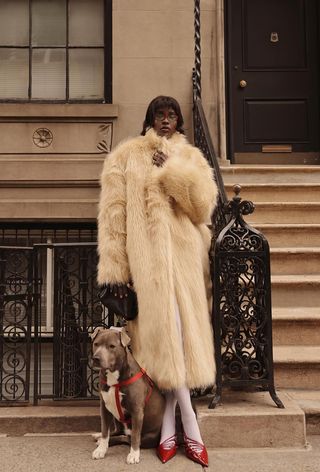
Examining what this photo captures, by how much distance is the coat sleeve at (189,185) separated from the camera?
364cm

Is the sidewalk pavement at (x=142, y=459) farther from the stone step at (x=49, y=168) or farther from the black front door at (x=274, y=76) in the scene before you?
the black front door at (x=274, y=76)

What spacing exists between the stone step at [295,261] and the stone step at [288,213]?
0.74 meters

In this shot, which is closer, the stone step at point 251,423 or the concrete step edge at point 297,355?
the stone step at point 251,423

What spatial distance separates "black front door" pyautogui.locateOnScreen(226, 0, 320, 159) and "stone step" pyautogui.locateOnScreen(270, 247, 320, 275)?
9.44 ft

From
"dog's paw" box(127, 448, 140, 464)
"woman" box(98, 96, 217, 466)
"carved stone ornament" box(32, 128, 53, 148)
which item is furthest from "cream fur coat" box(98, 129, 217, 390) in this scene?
"carved stone ornament" box(32, 128, 53, 148)

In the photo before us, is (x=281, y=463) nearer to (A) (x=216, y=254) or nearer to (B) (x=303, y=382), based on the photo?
(B) (x=303, y=382)

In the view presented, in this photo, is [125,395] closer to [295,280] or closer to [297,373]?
[297,373]

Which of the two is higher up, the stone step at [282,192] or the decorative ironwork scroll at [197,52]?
the decorative ironwork scroll at [197,52]

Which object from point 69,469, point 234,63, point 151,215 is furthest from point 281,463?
point 234,63

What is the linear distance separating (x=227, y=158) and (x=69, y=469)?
5374 millimetres

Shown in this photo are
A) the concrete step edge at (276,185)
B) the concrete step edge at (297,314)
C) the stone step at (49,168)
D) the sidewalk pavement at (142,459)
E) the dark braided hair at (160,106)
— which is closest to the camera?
the sidewalk pavement at (142,459)

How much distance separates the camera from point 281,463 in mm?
3357

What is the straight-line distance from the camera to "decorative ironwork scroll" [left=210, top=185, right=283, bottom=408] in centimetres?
388

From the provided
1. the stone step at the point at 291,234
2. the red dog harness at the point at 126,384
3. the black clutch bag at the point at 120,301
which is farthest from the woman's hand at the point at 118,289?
the stone step at the point at 291,234
